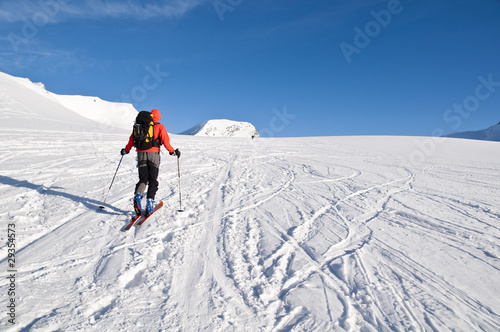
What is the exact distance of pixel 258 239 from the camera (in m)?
4.32

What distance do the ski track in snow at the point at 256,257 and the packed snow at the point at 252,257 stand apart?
2 cm

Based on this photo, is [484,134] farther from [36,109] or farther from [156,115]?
[36,109]

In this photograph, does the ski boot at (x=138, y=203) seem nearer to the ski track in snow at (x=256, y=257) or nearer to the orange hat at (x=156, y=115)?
the ski track in snow at (x=256, y=257)

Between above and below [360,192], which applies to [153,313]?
below

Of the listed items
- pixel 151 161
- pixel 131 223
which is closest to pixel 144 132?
pixel 151 161

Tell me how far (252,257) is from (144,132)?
10.6 ft

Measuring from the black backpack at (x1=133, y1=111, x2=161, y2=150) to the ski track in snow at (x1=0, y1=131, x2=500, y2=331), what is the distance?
4.93ft

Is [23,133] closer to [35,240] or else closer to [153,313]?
[35,240]

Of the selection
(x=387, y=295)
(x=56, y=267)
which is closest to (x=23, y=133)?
(x=56, y=267)

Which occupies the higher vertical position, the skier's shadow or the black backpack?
the black backpack

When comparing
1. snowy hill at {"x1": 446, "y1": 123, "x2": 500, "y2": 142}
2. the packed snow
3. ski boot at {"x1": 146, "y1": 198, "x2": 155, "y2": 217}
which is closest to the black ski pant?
ski boot at {"x1": 146, "y1": 198, "x2": 155, "y2": 217}

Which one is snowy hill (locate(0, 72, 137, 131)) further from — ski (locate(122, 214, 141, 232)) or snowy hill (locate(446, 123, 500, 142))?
snowy hill (locate(446, 123, 500, 142))

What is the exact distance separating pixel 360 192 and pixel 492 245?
325 centimetres

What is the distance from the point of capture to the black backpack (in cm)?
505
